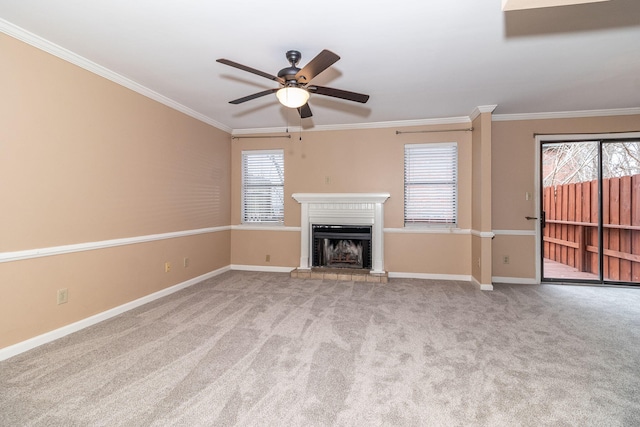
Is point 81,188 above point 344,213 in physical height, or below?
above

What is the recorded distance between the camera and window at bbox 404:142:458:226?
15.1ft

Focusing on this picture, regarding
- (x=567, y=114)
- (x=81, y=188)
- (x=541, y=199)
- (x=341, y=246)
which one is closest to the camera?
(x=81, y=188)

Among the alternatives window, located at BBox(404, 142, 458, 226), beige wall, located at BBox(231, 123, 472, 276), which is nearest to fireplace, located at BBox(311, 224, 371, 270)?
beige wall, located at BBox(231, 123, 472, 276)

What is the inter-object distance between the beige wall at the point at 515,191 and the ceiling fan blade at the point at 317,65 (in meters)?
3.50

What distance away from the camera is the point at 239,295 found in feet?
12.2

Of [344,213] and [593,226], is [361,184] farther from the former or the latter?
[593,226]

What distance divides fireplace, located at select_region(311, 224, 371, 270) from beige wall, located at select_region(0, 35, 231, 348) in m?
2.03

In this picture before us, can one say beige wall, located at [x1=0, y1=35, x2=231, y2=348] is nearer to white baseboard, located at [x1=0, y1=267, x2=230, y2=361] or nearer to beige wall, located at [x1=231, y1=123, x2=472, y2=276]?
white baseboard, located at [x1=0, y1=267, x2=230, y2=361]

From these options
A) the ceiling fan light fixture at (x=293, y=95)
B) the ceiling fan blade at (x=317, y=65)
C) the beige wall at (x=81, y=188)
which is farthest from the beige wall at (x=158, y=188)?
the ceiling fan blade at (x=317, y=65)

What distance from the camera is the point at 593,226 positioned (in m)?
4.39

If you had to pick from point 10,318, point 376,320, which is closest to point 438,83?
point 376,320

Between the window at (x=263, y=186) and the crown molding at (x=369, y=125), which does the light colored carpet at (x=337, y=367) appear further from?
the crown molding at (x=369, y=125)

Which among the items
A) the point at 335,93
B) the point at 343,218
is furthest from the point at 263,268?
the point at 335,93

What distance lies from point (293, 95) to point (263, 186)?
121 inches
